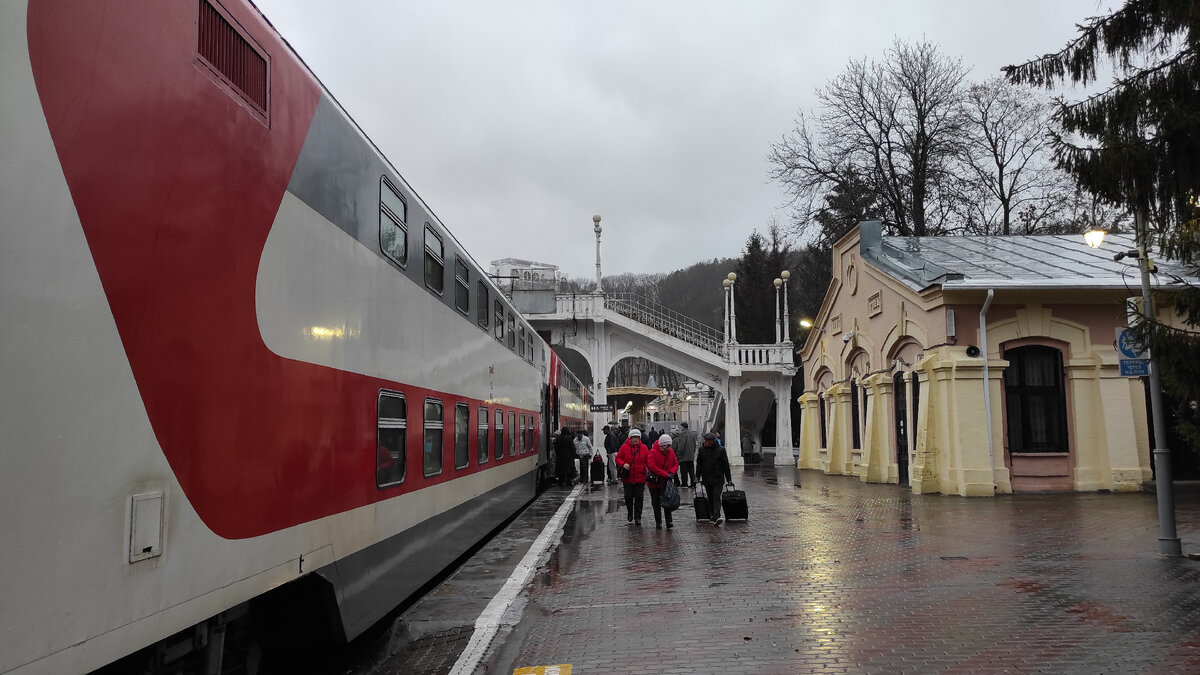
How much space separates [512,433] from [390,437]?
8132 millimetres

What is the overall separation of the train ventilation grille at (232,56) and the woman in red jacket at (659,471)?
1006 cm

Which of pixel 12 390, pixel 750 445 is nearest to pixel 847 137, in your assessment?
pixel 750 445

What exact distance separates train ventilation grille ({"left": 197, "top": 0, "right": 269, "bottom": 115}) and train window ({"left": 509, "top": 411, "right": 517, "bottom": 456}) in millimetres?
10260

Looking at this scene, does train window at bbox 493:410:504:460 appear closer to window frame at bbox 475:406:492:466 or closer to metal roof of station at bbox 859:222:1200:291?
window frame at bbox 475:406:492:466

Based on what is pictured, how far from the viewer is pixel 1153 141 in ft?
26.5

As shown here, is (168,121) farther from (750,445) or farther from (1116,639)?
(750,445)

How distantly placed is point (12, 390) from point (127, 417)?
0.55 metres

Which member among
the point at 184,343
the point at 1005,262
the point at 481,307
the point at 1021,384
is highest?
the point at 1005,262

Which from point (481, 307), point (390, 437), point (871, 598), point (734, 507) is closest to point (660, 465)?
point (734, 507)

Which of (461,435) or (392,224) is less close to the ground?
(392,224)

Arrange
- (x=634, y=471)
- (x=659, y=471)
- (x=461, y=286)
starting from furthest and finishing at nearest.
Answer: (x=634, y=471), (x=659, y=471), (x=461, y=286)

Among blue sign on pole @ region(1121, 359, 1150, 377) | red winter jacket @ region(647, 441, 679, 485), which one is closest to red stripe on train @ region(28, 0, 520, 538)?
red winter jacket @ region(647, 441, 679, 485)

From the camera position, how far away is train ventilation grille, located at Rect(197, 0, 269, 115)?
14.1 feet

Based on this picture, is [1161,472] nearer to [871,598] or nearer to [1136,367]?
[1136,367]
